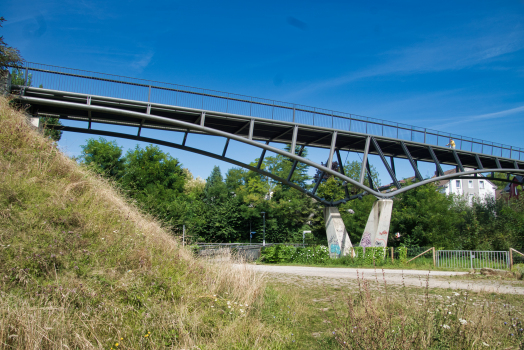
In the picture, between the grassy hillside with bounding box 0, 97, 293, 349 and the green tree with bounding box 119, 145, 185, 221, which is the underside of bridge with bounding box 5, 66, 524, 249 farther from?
the green tree with bounding box 119, 145, 185, 221

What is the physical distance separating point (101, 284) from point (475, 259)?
20776 mm

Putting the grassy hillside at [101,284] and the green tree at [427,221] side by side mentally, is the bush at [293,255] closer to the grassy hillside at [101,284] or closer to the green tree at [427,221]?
the green tree at [427,221]

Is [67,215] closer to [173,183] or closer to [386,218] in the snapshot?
[386,218]

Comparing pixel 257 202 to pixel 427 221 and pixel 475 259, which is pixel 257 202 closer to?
pixel 427 221

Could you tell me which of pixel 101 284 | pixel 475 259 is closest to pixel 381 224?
pixel 475 259

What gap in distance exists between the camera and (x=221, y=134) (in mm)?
17062

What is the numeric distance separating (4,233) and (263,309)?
168 inches

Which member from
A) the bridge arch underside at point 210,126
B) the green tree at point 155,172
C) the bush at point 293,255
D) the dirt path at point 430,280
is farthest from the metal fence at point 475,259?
the green tree at point 155,172

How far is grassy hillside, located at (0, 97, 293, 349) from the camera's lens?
3871 mm

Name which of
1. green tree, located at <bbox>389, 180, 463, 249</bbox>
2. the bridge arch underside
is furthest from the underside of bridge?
green tree, located at <bbox>389, 180, 463, 249</bbox>

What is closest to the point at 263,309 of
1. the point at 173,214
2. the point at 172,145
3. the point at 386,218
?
the point at 172,145

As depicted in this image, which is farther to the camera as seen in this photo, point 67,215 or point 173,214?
point 173,214

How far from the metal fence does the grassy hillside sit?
57.2 ft

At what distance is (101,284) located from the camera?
4.64 metres
